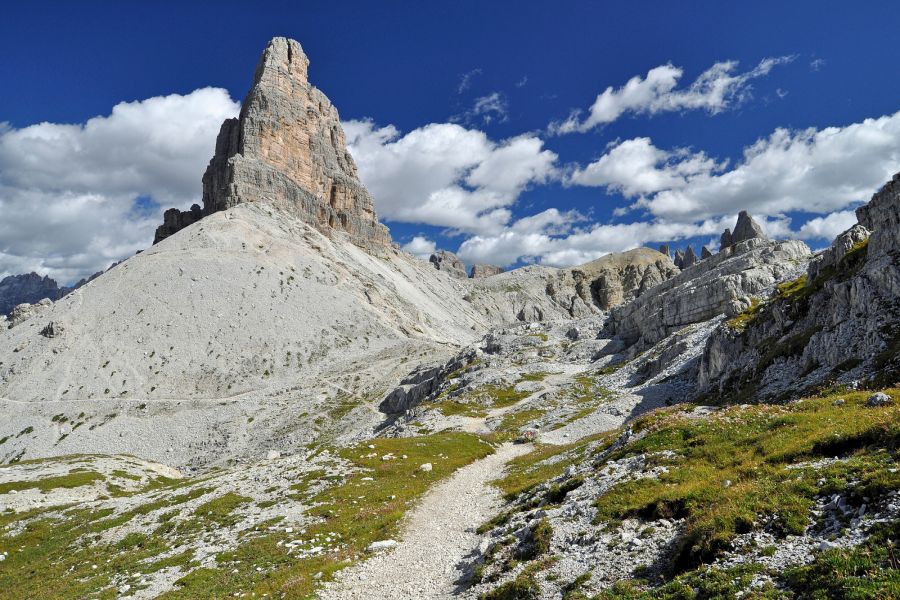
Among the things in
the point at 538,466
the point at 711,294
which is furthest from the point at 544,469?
the point at 711,294

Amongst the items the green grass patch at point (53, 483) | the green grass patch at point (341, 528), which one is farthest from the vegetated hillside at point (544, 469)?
the green grass patch at point (53, 483)

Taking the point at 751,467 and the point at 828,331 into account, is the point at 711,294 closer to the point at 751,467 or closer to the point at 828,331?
the point at 828,331

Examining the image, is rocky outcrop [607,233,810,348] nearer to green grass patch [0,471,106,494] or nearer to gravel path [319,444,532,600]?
gravel path [319,444,532,600]

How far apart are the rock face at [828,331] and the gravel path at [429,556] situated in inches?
1030

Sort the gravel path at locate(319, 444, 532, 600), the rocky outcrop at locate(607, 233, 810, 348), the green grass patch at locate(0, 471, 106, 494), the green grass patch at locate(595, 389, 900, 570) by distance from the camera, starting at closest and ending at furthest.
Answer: the green grass patch at locate(595, 389, 900, 570) → the gravel path at locate(319, 444, 532, 600) → the green grass patch at locate(0, 471, 106, 494) → the rocky outcrop at locate(607, 233, 810, 348)

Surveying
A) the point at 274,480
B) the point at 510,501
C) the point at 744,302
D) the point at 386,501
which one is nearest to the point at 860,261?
the point at 744,302

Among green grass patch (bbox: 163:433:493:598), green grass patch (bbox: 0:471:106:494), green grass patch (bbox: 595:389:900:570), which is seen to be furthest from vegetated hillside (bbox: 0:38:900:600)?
green grass patch (bbox: 0:471:106:494)

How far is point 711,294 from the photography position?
101688mm

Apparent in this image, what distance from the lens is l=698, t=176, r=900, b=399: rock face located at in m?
36.8

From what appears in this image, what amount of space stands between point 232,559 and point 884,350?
44.1 metres

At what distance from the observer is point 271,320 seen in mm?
163250

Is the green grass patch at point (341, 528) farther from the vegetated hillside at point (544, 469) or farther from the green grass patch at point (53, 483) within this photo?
the green grass patch at point (53, 483)

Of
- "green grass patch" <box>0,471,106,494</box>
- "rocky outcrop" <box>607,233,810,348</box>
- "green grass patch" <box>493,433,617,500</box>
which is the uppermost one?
"rocky outcrop" <box>607,233,810,348</box>

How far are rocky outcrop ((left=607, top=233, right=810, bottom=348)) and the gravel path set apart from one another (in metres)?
77.0
